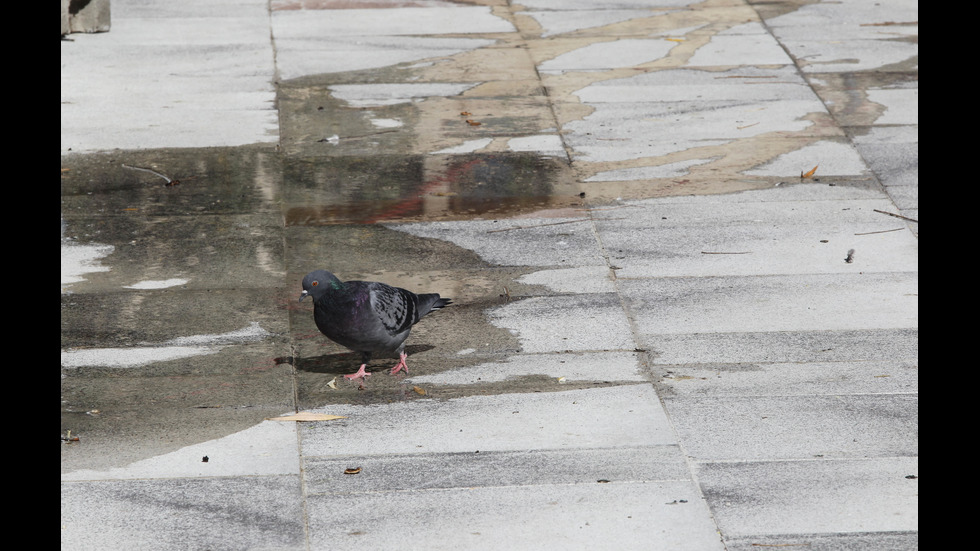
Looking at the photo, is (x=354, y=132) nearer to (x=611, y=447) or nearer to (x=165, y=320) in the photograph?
(x=165, y=320)

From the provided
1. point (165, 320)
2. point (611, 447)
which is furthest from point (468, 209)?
point (611, 447)

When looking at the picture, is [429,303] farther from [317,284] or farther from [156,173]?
[156,173]

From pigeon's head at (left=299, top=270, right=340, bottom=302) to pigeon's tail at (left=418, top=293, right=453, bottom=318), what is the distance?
2.17 ft

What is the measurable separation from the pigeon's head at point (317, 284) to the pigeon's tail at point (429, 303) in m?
0.66

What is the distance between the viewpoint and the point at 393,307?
741cm

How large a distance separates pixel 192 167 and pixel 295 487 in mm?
5628

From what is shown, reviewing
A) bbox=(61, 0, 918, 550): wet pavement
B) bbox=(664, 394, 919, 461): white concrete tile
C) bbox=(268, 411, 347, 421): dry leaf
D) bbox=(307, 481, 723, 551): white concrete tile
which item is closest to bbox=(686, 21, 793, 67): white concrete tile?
bbox=(61, 0, 918, 550): wet pavement

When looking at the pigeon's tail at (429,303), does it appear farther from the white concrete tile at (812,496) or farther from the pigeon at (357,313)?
the white concrete tile at (812,496)

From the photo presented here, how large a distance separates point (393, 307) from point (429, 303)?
1.42ft

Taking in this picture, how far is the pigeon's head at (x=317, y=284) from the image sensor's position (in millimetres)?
7238

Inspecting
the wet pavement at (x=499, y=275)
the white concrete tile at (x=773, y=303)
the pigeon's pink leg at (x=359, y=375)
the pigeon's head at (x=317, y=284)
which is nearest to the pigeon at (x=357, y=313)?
the pigeon's head at (x=317, y=284)

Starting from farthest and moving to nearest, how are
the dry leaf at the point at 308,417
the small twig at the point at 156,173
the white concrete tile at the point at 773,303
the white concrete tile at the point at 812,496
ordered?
the small twig at the point at 156,173
the white concrete tile at the point at 773,303
the dry leaf at the point at 308,417
the white concrete tile at the point at 812,496

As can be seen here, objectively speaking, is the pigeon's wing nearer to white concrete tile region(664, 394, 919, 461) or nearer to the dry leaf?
the dry leaf

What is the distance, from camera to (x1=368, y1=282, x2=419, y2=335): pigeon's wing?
7316 millimetres
